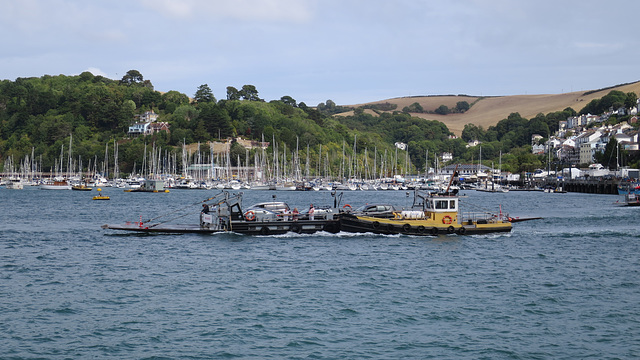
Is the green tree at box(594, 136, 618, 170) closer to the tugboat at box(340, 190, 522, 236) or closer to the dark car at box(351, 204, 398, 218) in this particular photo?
the tugboat at box(340, 190, 522, 236)

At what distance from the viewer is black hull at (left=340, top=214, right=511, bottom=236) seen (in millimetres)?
51750

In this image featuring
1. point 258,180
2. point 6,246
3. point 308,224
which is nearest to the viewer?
point 6,246

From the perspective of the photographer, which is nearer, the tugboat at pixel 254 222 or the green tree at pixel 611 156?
the tugboat at pixel 254 222

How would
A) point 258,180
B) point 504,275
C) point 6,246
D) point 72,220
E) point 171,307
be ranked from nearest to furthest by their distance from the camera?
1. point 171,307
2. point 504,275
3. point 6,246
4. point 72,220
5. point 258,180

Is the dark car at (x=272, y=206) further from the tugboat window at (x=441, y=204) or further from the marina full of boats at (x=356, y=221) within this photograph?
the tugboat window at (x=441, y=204)

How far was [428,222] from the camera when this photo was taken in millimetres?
51656

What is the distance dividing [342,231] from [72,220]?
33252 mm

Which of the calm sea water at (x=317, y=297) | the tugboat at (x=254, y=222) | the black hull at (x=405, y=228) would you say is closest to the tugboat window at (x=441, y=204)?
the black hull at (x=405, y=228)

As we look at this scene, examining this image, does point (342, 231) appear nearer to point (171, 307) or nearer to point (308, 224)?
point (308, 224)

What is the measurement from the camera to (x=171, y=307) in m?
29.8

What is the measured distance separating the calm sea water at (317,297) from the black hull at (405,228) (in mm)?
762

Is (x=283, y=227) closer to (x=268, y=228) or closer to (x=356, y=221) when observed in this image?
(x=268, y=228)

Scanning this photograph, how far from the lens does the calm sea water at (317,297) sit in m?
24.4

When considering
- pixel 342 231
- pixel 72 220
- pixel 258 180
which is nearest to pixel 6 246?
pixel 72 220
